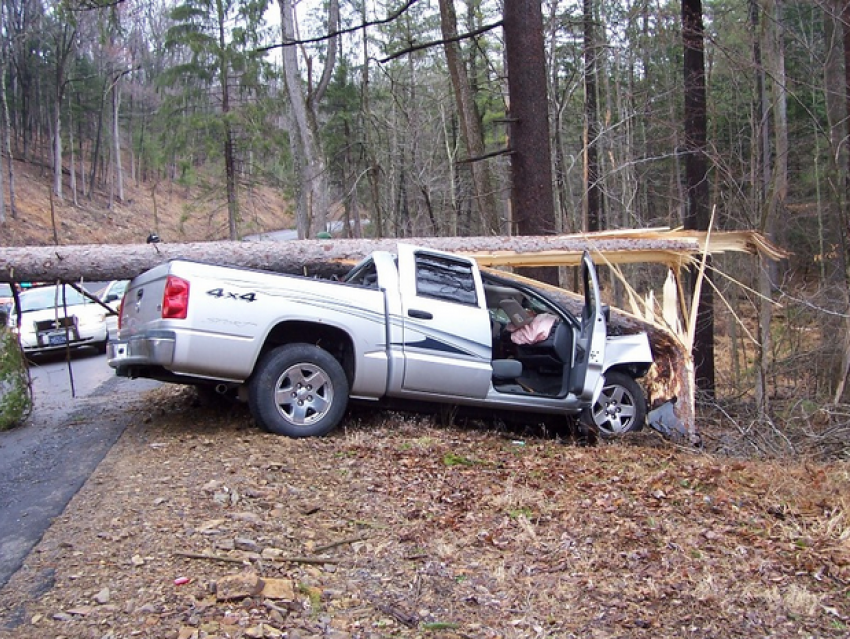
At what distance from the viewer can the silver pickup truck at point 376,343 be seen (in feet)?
23.9

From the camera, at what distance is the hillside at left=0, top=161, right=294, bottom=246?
123ft

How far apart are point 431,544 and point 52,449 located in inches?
184

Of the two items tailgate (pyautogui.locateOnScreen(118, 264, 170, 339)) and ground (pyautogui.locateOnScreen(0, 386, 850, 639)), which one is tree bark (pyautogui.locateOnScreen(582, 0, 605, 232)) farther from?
ground (pyautogui.locateOnScreen(0, 386, 850, 639))

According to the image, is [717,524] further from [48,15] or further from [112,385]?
[48,15]

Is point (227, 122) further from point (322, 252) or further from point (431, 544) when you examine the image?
point (431, 544)

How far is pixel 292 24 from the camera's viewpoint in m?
24.3

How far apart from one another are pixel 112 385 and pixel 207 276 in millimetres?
6387

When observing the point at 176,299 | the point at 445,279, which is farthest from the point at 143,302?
the point at 445,279

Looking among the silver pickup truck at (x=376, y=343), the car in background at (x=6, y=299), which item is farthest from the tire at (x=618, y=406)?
the car in background at (x=6, y=299)

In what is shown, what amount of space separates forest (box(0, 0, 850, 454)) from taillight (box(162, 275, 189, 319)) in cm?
531

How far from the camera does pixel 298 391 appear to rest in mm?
7590

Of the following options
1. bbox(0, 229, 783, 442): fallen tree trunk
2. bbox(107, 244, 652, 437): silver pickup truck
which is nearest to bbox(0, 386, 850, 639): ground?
bbox(107, 244, 652, 437): silver pickup truck

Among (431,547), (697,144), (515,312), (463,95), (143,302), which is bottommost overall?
(431,547)

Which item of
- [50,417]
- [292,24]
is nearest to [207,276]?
[50,417]
